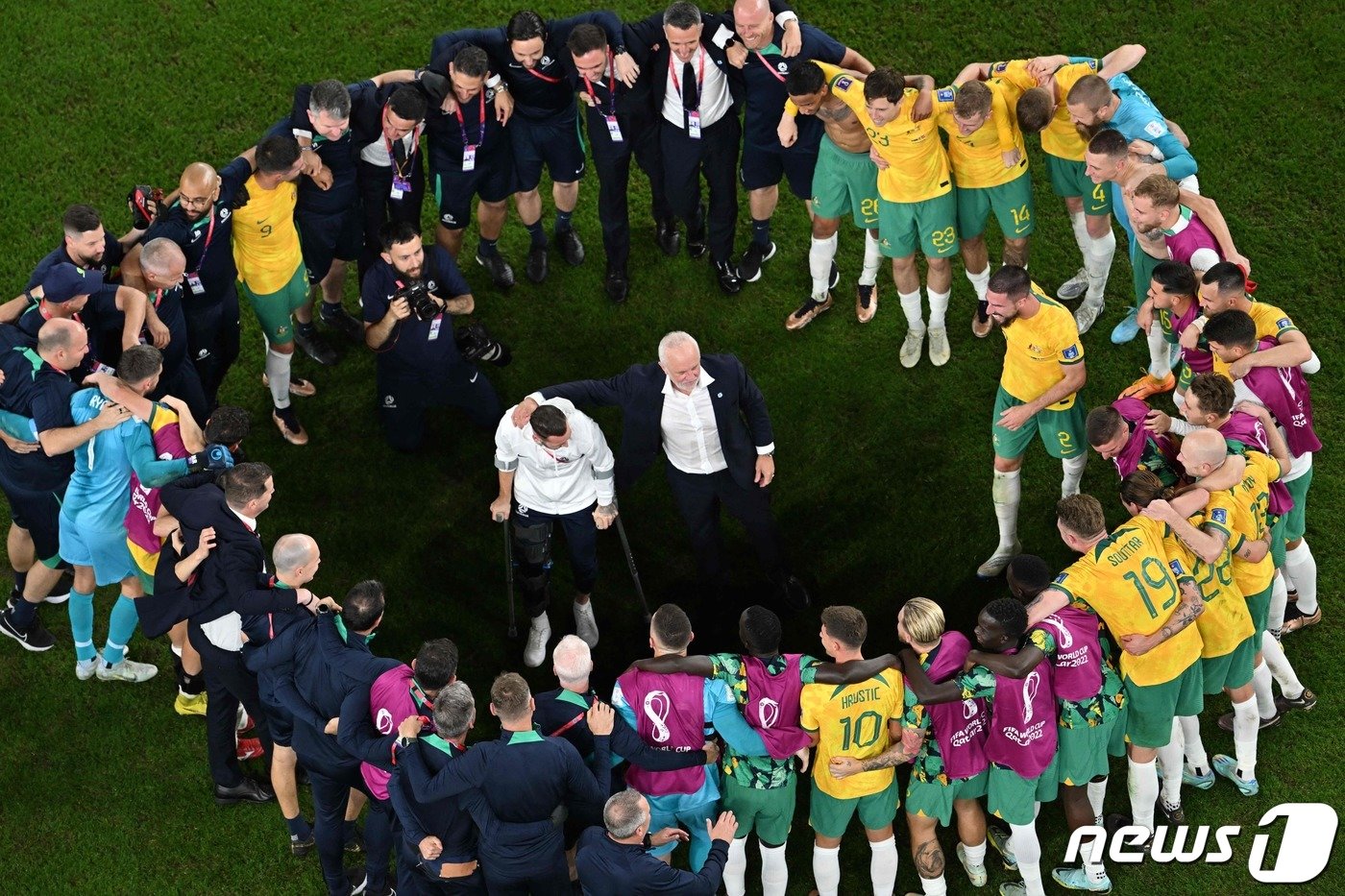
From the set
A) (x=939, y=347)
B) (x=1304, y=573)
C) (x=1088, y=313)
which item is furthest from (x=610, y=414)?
(x=1304, y=573)

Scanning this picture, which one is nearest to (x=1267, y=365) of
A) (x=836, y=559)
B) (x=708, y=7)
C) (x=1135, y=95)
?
(x=1135, y=95)

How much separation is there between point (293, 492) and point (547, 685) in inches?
84.8

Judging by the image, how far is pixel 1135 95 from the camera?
9.52 meters

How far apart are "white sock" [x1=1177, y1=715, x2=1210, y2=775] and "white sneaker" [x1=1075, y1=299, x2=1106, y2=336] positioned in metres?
2.87

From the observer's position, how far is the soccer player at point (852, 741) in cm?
747

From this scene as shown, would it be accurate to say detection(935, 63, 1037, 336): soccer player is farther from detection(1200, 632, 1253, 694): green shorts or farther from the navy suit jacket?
detection(1200, 632, 1253, 694): green shorts

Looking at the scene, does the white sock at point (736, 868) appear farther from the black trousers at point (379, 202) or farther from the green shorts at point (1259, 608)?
the black trousers at point (379, 202)

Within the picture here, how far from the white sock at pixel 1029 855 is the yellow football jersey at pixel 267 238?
17.4ft

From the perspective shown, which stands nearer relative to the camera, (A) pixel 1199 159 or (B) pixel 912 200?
(B) pixel 912 200

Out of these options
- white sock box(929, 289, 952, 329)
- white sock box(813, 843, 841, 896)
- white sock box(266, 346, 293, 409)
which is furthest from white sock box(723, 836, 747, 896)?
white sock box(266, 346, 293, 409)

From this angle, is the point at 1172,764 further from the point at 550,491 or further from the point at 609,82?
the point at 609,82

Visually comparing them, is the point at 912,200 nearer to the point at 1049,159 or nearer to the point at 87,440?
the point at 1049,159

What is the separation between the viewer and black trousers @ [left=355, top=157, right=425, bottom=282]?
9797mm

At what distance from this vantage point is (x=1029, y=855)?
820 centimetres
